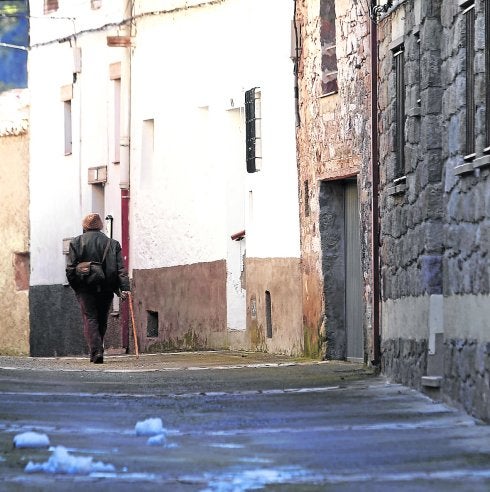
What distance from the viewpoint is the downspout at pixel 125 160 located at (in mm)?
29219

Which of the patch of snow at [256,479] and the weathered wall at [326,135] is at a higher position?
the weathered wall at [326,135]

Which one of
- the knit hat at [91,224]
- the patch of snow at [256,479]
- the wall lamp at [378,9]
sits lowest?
the patch of snow at [256,479]

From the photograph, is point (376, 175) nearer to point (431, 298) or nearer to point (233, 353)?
point (431, 298)

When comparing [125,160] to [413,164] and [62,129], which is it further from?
[413,164]

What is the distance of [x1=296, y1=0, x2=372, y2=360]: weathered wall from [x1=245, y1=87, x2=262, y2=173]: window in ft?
5.94

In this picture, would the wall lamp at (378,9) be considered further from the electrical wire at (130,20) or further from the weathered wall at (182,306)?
the electrical wire at (130,20)

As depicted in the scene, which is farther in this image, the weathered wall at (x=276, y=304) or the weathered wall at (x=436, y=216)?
the weathered wall at (x=276, y=304)

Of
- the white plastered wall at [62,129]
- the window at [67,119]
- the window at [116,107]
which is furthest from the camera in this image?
the window at [67,119]

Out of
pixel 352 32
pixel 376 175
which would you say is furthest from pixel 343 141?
pixel 376 175

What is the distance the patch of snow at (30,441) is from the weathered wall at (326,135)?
8207 mm

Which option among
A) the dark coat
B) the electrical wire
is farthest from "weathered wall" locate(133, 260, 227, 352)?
the dark coat

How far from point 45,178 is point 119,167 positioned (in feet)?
13.8

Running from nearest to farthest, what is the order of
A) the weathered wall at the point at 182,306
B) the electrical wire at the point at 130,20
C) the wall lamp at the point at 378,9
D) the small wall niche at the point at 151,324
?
the wall lamp at the point at 378,9 < the weathered wall at the point at 182,306 < the electrical wire at the point at 130,20 < the small wall niche at the point at 151,324

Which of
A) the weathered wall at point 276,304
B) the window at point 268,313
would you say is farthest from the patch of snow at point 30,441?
the window at point 268,313
